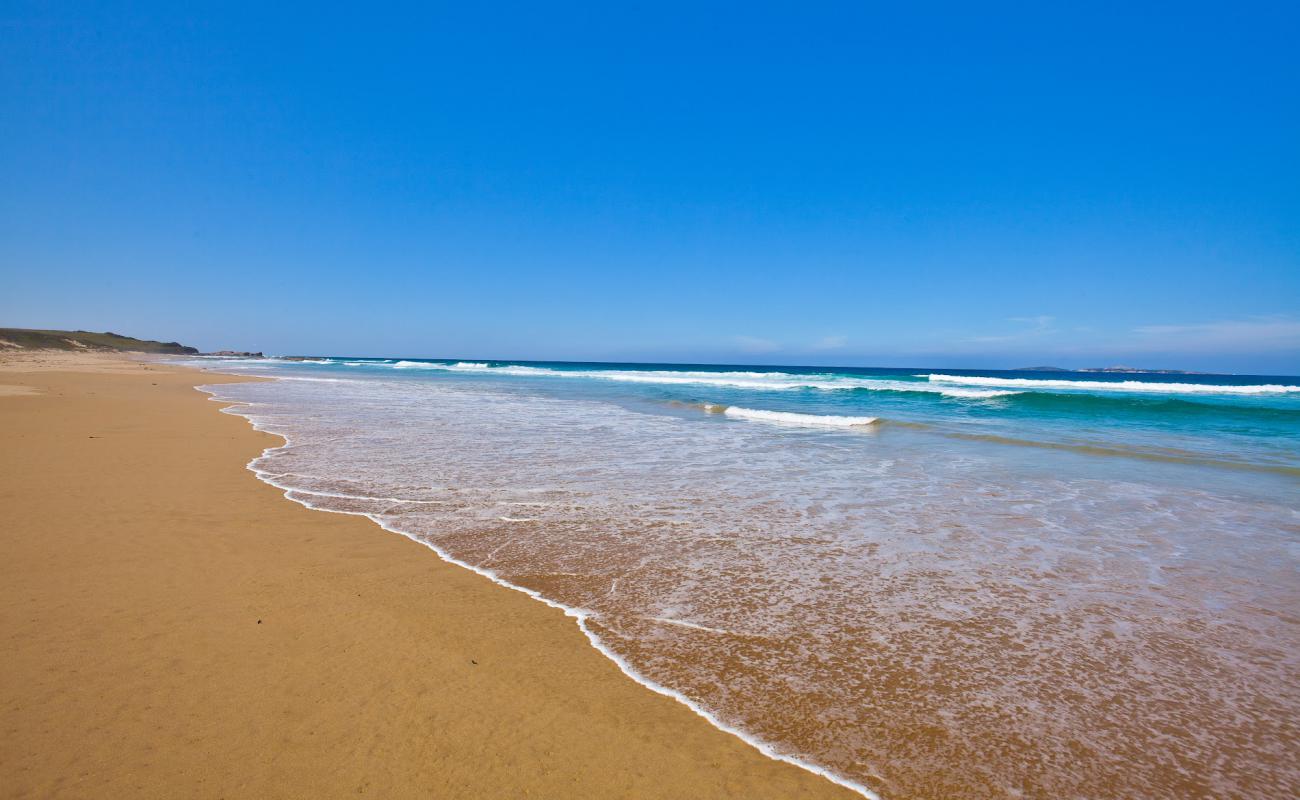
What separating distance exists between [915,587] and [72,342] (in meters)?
107

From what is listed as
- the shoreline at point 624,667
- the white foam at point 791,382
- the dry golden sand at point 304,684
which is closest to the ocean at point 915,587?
the shoreline at point 624,667

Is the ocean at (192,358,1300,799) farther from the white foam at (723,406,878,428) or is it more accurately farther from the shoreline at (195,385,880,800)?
the white foam at (723,406,878,428)

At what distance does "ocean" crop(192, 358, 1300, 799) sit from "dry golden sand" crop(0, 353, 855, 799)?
1.08 feet

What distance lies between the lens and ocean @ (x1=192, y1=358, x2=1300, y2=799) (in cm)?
249

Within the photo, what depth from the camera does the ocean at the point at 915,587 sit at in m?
2.49

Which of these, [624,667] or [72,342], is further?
[72,342]

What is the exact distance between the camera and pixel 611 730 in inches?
99.1

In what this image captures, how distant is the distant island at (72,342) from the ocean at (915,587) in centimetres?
7997

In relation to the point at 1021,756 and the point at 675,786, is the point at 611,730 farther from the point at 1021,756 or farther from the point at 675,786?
the point at 1021,756

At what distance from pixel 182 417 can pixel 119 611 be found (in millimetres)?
11922

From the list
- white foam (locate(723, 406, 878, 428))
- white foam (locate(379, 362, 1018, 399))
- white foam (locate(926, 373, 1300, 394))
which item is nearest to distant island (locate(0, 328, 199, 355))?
white foam (locate(379, 362, 1018, 399))

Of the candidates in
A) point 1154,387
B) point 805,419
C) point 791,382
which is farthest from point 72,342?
point 1154,387

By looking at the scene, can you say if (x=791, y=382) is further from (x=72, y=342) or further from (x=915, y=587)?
(x=72, y=342)

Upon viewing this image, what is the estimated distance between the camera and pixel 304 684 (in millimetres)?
2783
